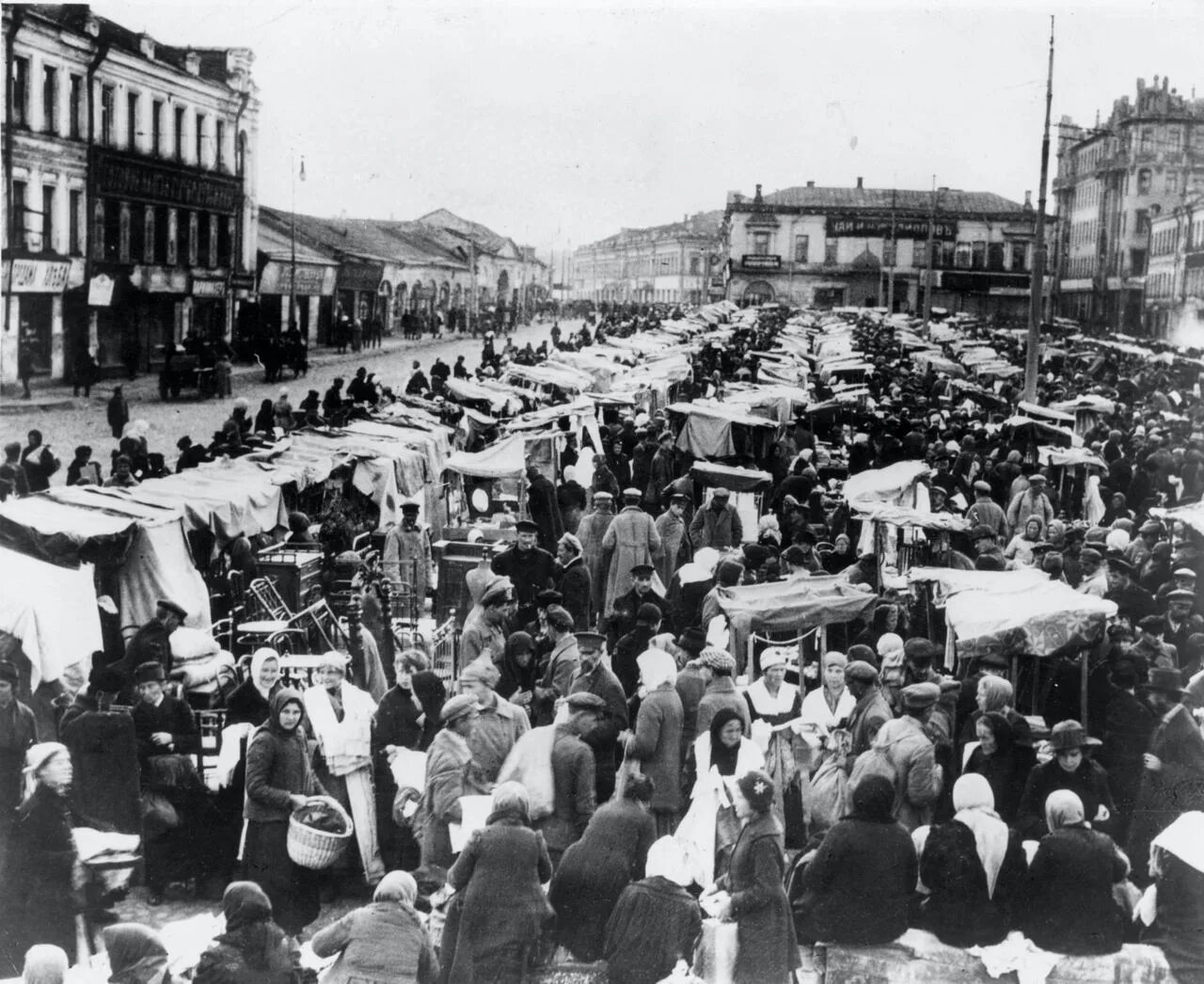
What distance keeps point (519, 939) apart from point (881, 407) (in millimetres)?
19809

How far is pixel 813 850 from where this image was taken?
22.5ft

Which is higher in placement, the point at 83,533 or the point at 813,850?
the point at 83,533

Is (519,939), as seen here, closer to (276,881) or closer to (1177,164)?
(276,881)

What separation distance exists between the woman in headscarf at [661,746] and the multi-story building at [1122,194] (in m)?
58.4

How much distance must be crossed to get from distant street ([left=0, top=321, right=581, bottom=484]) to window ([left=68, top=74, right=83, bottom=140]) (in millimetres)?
5777

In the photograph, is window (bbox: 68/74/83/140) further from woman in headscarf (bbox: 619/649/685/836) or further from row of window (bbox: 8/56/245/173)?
woman in headscarf (bbox: 619/649/685/836)

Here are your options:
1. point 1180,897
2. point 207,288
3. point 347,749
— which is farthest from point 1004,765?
point 207,288

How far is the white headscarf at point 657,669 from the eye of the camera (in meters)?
8.01

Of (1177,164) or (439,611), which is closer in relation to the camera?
(439,611)

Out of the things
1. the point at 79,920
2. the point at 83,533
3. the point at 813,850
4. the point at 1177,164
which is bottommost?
the point at 79,920

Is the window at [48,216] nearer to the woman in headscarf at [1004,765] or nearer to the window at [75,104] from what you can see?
the window at [75,104]

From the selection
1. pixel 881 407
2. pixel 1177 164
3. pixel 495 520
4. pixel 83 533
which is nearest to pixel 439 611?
pixel 495 520

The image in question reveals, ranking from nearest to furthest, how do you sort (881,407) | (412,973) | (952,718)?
(412,973)
(952,718)
(881,407)

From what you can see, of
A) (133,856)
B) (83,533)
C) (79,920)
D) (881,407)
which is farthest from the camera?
(881,407)
